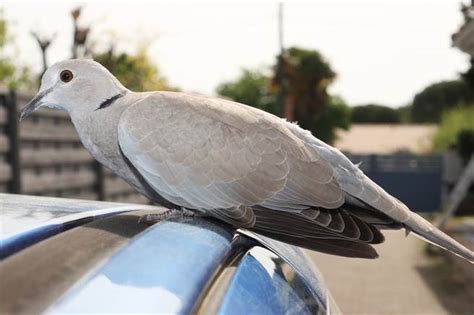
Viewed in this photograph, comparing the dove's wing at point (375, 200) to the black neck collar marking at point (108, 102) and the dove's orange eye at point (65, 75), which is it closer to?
the black neck collar marking at point (108, 102)

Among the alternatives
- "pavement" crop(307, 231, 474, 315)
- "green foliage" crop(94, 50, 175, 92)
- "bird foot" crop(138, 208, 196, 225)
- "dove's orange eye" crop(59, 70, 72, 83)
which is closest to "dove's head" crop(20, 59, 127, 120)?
"dove's orange eye" crop(59, 70, 72, 83)

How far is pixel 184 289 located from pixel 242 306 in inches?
4.9

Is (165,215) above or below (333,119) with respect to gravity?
above

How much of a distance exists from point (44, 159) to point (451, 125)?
2406 cm

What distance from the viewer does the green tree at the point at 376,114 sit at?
285 ft

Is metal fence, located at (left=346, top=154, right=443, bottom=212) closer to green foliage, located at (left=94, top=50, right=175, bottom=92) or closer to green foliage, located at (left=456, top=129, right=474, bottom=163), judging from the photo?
green foliage, located at (left=456, top=129, right=474, bottom=163)

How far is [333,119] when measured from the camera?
55125mm

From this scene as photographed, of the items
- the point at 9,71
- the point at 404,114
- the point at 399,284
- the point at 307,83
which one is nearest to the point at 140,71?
the point at 9,71

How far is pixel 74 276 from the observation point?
1.08m

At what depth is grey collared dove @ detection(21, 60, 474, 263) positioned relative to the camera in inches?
73.7

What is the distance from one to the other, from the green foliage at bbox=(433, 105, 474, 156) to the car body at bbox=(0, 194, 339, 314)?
87.0 feet

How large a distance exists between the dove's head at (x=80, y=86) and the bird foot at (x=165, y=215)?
37 centimetres

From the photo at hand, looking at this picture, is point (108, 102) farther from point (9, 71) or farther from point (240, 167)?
point (9, 71)

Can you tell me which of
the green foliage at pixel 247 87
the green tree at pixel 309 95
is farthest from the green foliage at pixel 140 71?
the green foliage at pixel 247 87
